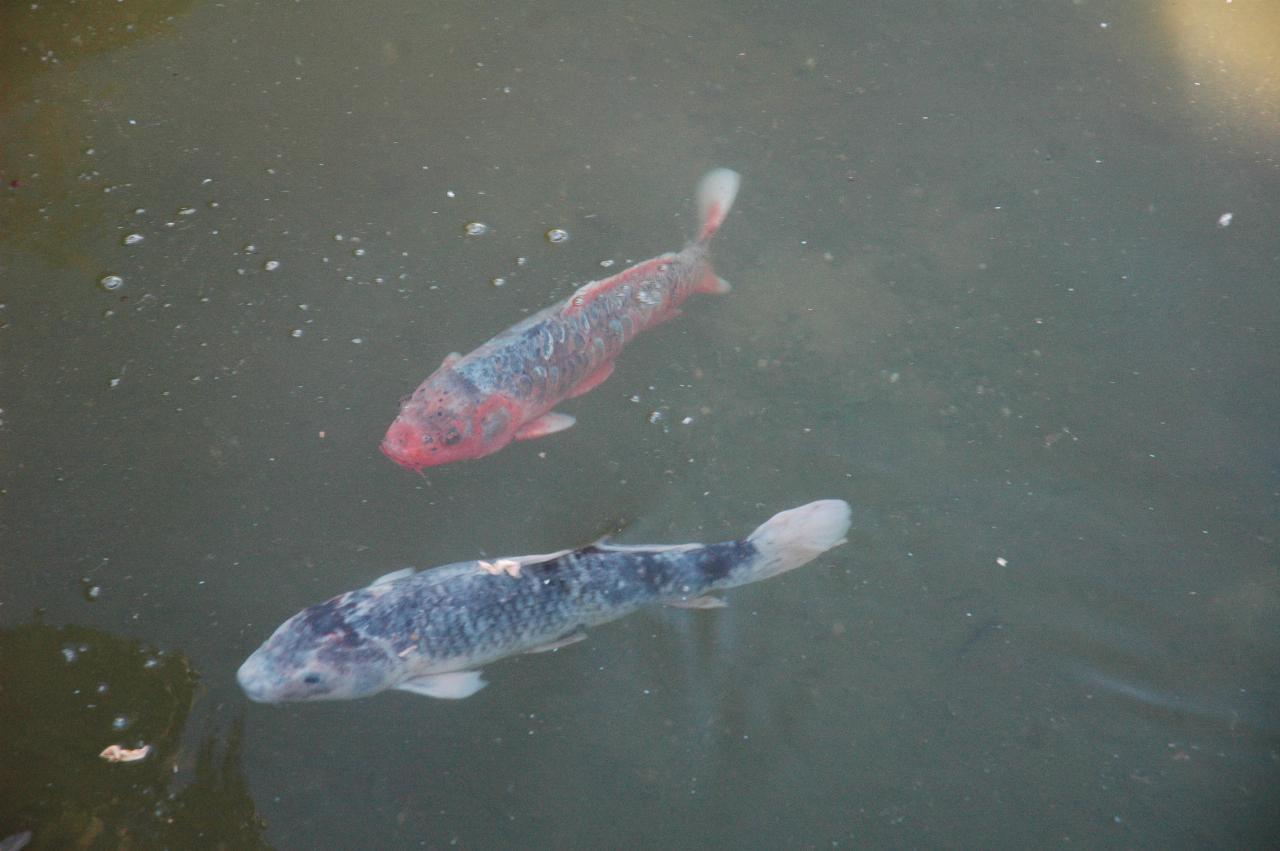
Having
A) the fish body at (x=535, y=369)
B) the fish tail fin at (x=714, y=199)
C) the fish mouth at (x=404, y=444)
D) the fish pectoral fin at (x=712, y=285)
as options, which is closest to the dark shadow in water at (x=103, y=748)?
the fish mouth at (x=404, y=444)

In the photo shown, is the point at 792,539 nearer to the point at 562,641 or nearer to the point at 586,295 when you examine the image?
the point at 562,641

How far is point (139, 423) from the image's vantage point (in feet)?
11.6

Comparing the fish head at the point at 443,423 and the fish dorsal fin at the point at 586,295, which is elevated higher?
the fish dorsal fin at the point at 586,295

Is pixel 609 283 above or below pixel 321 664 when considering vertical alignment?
above

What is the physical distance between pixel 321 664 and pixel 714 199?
8.49 ft

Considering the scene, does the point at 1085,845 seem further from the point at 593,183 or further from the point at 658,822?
the point at 593,183

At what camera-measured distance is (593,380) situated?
364cm

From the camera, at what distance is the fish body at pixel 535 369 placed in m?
3.25

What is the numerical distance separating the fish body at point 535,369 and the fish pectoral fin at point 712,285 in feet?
0.06

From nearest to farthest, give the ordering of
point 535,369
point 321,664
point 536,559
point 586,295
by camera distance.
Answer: point 321,664
point 536,559
point 535,369
point 586,295

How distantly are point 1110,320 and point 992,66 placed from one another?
5.65 feet

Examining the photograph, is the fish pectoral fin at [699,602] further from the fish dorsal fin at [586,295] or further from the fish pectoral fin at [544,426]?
the fish dorsal fin at [586,295]

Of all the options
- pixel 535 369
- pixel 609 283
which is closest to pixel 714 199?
pixel 609 283

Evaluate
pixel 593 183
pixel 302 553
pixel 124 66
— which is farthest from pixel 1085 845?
pixel 124 66
